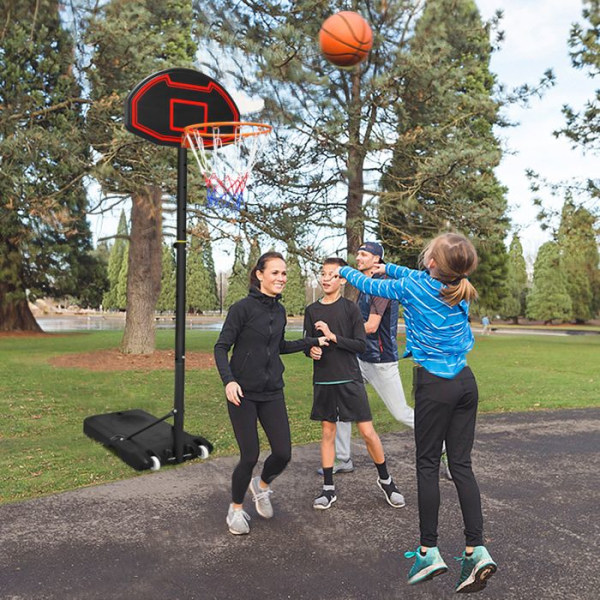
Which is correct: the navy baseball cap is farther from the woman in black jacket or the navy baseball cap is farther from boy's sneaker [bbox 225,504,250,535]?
boy's sneaker [bbox 225,504,250,535]

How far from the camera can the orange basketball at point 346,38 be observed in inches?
293

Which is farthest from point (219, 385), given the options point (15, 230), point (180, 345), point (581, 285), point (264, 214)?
point (581, 285)

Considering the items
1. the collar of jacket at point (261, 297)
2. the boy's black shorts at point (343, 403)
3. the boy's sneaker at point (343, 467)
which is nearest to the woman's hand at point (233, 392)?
the collar of jacket at point (261, 297)

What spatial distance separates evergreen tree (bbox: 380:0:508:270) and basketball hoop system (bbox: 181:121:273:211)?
24.3 ft

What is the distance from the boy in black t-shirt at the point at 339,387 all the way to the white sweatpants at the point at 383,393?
2.06ft

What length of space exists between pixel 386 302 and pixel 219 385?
256 inches

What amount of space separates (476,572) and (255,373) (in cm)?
178

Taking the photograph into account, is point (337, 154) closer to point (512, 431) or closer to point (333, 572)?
point (512, 431)

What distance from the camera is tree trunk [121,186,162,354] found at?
14.2 m

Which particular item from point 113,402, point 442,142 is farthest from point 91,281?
point 113,402

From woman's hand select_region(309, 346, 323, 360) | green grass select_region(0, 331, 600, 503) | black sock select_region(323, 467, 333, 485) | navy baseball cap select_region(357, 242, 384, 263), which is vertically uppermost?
navy baseball cap select_region(357, 242, 384, 263)

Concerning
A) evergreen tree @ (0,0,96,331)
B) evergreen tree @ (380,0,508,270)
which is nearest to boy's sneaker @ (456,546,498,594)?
evergreen tree @ (380,0,508,270)

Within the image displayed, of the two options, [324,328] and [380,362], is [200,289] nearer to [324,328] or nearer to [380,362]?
[380,362]

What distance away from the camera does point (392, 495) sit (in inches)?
168
